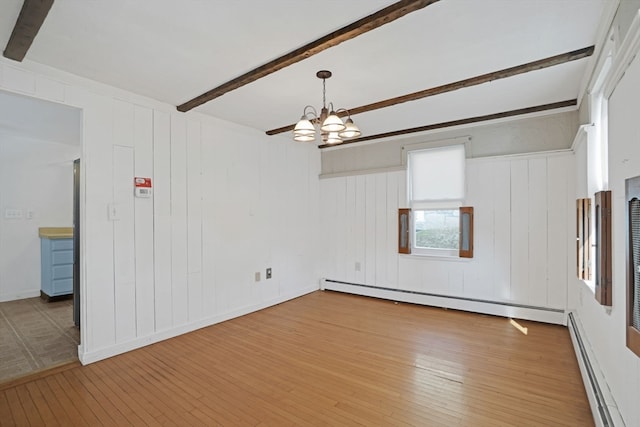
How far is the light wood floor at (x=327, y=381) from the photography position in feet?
6.98

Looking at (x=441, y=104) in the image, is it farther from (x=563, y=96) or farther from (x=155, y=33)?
(x=155, y=33)

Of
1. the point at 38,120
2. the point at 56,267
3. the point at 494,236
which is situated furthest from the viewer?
the point at 56,267

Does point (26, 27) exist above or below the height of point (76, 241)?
above

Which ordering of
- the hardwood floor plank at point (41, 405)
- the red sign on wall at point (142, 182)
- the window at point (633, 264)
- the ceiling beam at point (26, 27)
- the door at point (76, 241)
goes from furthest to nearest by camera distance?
the door at point (76, 241) < the red sign on wall at point (142, 182) < the hardwood floor plank at point (41, 405) < the ceiling beam at point (26, 27) < the window at point (633, 264)

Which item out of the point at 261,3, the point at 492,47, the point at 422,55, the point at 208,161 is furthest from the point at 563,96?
the point at 208,161

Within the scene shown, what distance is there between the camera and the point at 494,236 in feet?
13.8

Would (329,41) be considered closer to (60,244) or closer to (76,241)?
(76,241)

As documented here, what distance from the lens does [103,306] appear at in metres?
3.02

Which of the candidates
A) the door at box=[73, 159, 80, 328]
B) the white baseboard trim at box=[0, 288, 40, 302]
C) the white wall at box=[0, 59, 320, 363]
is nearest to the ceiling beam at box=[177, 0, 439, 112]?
the white wall at box=[0, 59, 320, 363]

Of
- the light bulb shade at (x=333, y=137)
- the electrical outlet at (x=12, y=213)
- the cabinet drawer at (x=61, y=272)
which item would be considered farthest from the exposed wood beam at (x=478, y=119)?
the electrical outlet at (x=12, y=213)

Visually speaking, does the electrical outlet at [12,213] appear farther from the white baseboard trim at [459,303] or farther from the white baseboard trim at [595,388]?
the white baseboard trim at [595,388]

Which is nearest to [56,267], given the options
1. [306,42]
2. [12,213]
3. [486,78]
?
[12,213]

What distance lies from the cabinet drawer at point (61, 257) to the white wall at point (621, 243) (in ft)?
21.8

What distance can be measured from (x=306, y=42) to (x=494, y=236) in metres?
3.48
